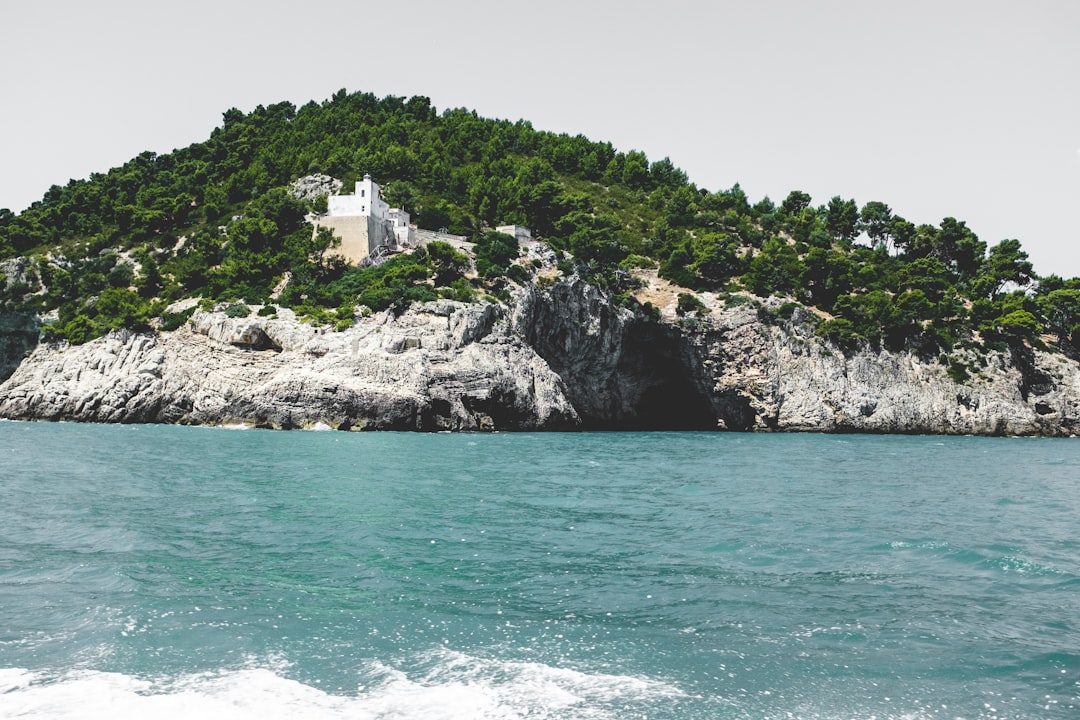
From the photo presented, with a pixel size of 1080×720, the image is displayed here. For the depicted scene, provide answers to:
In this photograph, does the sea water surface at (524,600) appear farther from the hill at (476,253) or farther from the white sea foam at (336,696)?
the hill at (476,253)

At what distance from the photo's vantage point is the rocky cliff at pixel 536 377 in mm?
50875

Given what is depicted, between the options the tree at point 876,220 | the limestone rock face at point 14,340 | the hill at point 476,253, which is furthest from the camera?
the tree at point 876,220

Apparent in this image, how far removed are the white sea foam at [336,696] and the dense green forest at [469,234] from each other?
4708 cm

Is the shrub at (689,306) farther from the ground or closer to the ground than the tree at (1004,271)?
closer to the ground

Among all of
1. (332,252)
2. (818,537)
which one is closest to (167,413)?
(332,252)

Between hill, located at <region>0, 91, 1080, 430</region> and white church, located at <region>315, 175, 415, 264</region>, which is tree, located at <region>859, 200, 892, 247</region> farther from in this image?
white church, located at <region>315, 175, 415, 264</region>

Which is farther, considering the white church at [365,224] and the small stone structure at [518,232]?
the small stone structure at [518,232]

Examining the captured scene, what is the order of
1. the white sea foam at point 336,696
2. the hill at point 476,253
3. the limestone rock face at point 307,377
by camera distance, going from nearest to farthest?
the white sea foam at point 336,696
the limestone rock face at point 307,377
the hill at point 476,253

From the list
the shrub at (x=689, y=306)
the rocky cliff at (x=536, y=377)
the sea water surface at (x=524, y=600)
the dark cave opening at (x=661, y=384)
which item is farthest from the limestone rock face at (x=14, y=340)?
the shrub at (x=689, y=306)

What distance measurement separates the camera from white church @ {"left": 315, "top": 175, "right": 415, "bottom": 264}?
65.7m

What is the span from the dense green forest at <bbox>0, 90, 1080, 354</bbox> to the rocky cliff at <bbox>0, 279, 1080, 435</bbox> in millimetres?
2107

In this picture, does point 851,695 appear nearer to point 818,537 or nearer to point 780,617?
point 780,617

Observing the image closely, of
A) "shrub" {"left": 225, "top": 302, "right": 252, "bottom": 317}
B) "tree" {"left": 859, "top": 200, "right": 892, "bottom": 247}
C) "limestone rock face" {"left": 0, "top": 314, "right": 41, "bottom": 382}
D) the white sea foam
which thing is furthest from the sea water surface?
"tree" {"left": 859, "top": 200, "right": 892, "bottom": 247}

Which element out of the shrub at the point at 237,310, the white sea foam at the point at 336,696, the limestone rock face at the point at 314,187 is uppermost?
the limestone rock face at the point at 314,187
